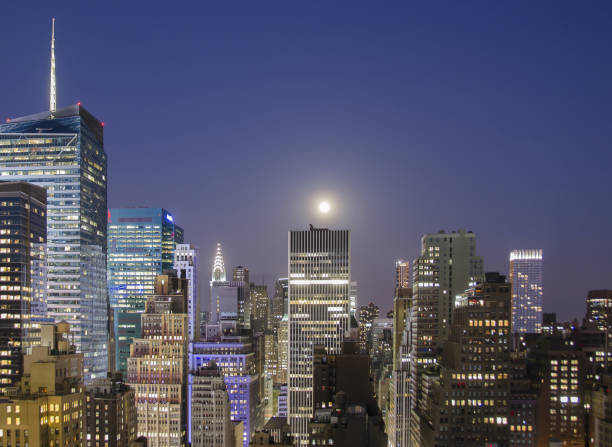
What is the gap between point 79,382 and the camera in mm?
102938

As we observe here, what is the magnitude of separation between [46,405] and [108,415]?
44.7m

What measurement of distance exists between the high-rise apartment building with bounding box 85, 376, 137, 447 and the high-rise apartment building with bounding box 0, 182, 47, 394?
4290 centimetres

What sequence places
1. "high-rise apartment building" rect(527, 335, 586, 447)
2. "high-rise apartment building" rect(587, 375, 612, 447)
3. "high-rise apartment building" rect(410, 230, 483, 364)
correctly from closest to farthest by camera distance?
1. "high-rise apartment building" rect(587, 375, 612, 447)
2. "high-rise apartment building" rect(527, 335, 586, 447)
3. "high-rise apartment building" rect(410, 230, 483, 364)

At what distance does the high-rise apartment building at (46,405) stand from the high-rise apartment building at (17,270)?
8069cm

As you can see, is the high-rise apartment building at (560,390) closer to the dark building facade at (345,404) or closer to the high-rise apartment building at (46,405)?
the dark building facade at (345,404)

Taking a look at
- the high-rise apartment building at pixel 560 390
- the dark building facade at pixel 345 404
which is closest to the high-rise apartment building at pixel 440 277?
the dark building facade at pixel 345 404

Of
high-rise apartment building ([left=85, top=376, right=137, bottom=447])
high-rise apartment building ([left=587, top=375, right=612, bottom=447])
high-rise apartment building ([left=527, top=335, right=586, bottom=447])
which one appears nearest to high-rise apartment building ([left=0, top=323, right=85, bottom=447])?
high-rise apartment building ([left=85, top=376, right=137, bottom=447])

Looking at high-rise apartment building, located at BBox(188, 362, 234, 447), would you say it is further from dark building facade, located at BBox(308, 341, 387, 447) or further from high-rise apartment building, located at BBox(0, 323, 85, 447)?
high-rise apartment building, located at BBox(0, 323, 85, 447)

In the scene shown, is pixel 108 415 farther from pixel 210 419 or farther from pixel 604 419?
pixel 604 419

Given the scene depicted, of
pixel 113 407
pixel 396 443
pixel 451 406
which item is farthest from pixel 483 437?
pixel 113 407

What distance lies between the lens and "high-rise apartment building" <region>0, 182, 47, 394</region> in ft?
579

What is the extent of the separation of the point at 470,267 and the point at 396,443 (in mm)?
49785

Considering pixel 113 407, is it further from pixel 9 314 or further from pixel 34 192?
pixel 34 192

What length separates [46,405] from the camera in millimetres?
93562
